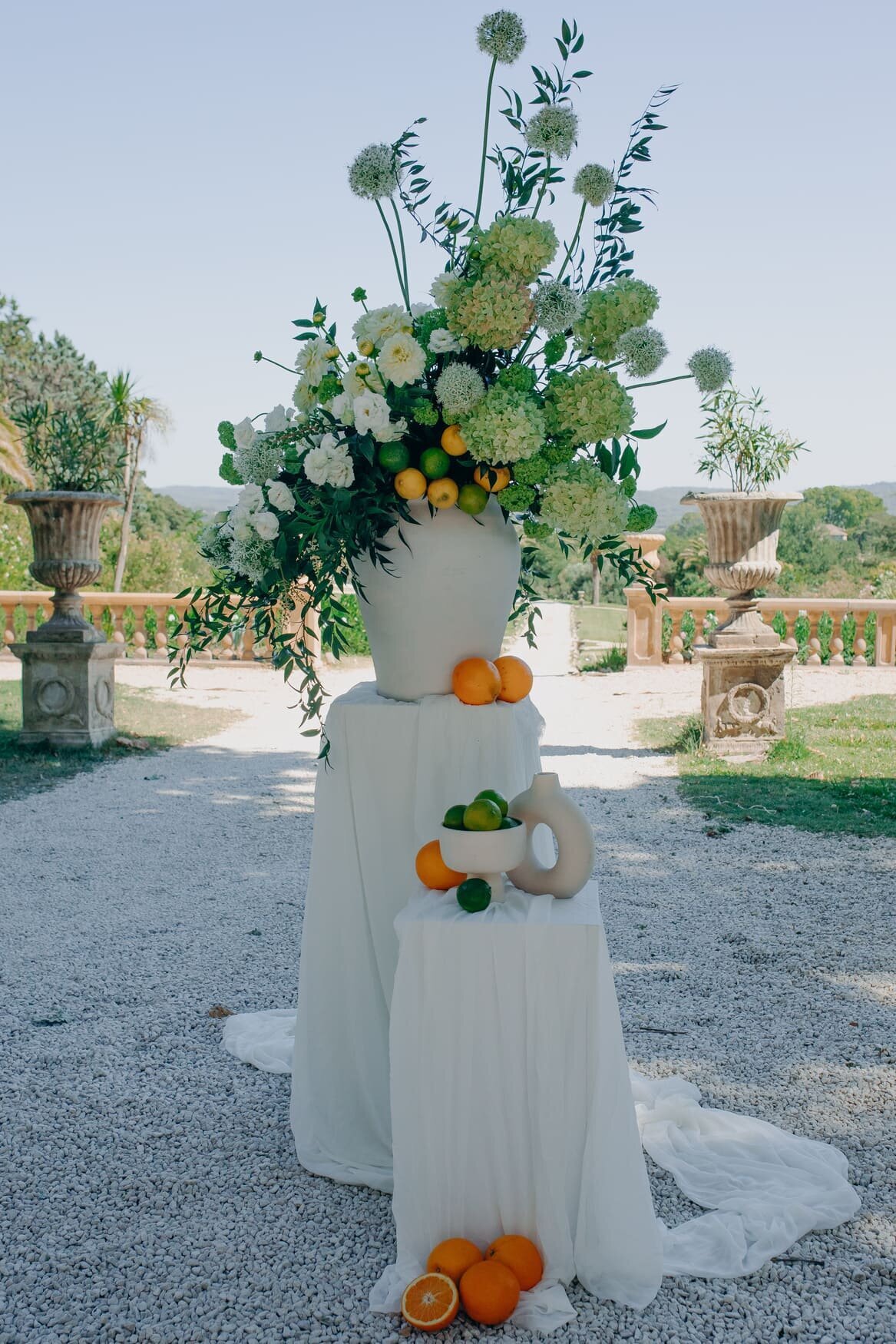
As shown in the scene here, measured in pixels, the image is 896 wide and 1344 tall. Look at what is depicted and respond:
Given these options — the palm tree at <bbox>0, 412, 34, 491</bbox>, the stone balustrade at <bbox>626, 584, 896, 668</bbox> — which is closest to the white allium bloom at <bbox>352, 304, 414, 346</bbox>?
the stone balustrade at <bbox>626, 584, 896, 668</bbox>

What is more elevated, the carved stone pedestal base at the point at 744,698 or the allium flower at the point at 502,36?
the allium flower at the point at 502,36

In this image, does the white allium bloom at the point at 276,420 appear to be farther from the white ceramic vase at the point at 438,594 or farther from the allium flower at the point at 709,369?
the allium flower at the point at 709,369

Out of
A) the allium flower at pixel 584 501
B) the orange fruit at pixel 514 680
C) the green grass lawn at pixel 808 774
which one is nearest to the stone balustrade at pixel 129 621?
the green grass lawn at pixel 808 774

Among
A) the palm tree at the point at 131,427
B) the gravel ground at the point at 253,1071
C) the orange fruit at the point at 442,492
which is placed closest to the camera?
the gravel ground at the point at 253,1071

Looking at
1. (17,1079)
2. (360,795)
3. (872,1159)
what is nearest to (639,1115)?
(872,1159)

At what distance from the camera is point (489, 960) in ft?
6.46

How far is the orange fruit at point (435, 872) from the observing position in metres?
2.15

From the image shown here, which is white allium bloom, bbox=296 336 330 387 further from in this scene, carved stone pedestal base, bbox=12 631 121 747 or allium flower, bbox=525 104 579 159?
carved stone pedestal base, bbox=12 631 121 747

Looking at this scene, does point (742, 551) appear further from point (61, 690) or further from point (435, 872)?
point (435, 872)

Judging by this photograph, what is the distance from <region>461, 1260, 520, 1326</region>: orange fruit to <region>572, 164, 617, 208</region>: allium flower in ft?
6.86

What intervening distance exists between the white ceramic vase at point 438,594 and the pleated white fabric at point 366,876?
0.08 metres

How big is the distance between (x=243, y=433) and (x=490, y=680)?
2.40 ft

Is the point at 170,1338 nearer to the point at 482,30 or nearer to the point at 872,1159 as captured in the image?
the point at 872,1159

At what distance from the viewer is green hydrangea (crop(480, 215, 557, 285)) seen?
2.04m
